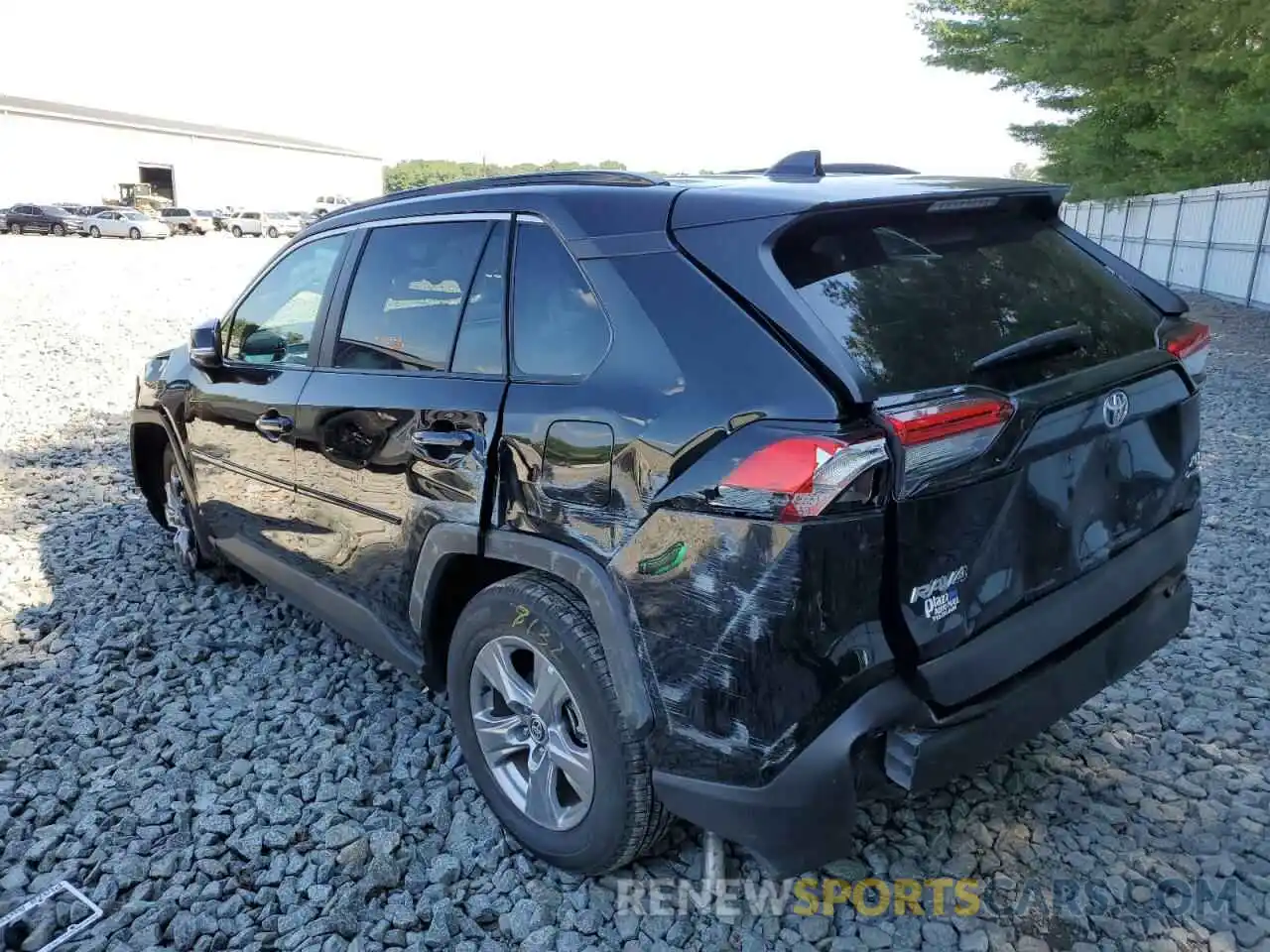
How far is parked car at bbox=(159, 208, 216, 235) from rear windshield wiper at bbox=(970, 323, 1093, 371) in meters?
49.3

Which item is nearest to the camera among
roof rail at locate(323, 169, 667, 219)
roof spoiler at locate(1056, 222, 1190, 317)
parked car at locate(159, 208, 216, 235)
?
roof rail at locate(323, 169, 667, 219)

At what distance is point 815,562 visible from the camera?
191 centimetres

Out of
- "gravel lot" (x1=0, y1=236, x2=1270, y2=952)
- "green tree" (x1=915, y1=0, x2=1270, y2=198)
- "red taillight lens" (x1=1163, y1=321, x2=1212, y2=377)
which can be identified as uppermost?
"green tree" (x1=915, y1=0, x2=1270, y2=198)

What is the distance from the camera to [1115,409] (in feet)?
7.73

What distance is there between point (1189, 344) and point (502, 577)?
2.13m

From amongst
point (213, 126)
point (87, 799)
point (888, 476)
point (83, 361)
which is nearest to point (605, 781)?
point (888, 476)

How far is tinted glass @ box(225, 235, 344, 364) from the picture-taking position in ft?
11.6

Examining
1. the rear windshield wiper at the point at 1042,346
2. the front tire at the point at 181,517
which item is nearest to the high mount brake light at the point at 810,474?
the rear windshield wiper at the point at 1042,346

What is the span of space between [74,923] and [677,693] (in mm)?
1814

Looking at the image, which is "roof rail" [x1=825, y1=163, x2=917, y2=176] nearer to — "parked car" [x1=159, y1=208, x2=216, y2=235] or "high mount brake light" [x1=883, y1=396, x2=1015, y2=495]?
"high mount brake light" [x1=883, y1=396, x2=1015, y2=495]

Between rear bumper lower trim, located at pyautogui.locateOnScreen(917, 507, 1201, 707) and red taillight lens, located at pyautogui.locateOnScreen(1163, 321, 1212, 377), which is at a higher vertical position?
red taillight lens, located at pyautogui.locateOnScreen(1163, 321, 1212, 377)

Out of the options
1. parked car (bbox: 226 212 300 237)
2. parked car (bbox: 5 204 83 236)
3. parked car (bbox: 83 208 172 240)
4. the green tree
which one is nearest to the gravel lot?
the green tree

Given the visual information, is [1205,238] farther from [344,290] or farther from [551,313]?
[551,313]

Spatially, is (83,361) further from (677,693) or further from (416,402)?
(677,693)
